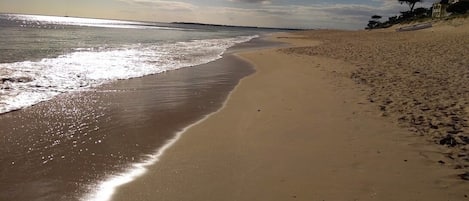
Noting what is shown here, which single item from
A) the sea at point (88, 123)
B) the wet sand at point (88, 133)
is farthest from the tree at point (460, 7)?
the wet sand at point (88, 133)

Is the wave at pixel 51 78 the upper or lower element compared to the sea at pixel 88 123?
upper

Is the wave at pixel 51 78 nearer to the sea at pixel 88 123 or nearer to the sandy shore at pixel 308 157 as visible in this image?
the sea at pixel 88 123

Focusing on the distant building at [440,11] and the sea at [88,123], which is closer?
the sea at [88,123]

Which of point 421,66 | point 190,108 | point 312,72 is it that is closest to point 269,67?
point 312,72

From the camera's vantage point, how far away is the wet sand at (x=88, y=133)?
443 centimetres

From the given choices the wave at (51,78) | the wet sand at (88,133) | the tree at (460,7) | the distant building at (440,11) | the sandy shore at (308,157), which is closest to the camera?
the sandy shore at (308,157)

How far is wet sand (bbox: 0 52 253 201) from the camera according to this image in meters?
4.43

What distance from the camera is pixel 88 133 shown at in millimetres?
6301

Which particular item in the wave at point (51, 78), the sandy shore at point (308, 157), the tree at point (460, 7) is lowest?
the sandy shore at point (308, 157)

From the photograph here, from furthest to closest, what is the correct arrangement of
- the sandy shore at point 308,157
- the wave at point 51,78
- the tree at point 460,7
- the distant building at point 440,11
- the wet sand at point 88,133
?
the distant building at point 440,11 → the tree at point 460,7 → the wave at point 51,78 → the wet sand at point 88,133 → the sandy shore at point 308,157

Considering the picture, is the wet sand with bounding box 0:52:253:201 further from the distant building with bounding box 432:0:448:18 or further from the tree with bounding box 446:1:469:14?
the distant building with bounding box 432:0:448:18

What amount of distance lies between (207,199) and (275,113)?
3899 millimetres

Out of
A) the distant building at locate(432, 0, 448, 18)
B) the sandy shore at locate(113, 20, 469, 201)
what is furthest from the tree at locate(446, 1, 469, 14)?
the sandy shore at locate(113, 20, 469, 201)

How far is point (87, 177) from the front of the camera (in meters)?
4.53
